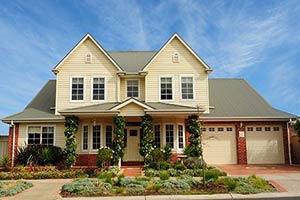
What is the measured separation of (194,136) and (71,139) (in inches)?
300

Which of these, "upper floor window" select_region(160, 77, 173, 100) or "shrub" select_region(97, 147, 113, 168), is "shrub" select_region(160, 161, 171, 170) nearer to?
"shrub" select_region(97, 147, 113, 168)

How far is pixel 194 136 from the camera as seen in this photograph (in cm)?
1881

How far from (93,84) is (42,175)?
7459mm

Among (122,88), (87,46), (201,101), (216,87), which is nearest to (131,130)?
(122,88)

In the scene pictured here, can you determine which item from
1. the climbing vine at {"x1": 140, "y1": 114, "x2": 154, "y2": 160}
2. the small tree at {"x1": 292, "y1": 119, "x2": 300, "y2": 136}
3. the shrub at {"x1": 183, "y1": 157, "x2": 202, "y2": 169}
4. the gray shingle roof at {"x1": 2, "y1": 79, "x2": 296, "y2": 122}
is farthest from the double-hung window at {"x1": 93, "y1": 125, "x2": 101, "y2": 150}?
the small tree at {"x1": 292, "y1": 119, "x2": 300, "y2": 136}

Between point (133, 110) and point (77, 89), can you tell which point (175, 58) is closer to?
point (133, 110)

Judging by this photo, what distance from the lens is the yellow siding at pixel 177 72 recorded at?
68.1 ft

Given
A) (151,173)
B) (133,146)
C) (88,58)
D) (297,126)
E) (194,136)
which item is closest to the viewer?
(151,173)

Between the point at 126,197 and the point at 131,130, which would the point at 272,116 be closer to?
the point at 131,130

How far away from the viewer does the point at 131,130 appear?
20.4m

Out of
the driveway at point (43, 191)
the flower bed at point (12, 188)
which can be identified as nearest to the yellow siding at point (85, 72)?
the driveway at point (43, 191)

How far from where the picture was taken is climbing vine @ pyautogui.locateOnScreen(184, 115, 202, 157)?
18453 millimetres

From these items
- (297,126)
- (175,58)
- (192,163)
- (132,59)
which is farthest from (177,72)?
(297,126)

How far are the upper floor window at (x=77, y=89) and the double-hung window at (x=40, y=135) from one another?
2.62m
